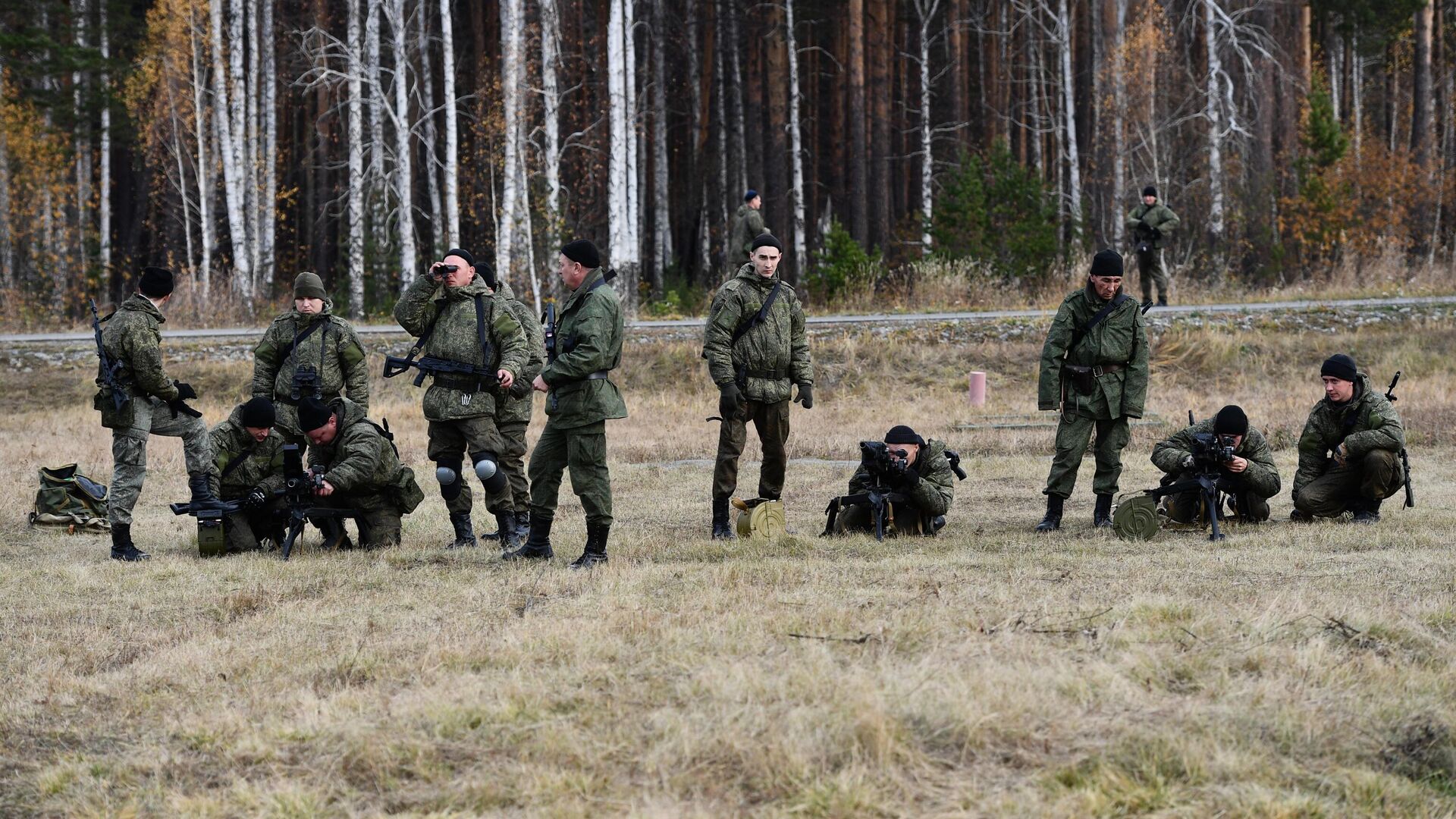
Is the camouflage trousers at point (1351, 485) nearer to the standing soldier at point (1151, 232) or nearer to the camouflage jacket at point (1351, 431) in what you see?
the camouflage jacket at point (1351, 431)

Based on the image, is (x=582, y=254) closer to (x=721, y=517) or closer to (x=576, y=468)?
(x=576, y=468)

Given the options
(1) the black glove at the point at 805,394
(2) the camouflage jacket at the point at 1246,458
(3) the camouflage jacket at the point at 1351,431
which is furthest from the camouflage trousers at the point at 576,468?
(3) the camouflage jacket at the point at 1351,431

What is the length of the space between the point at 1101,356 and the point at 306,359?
5.38 meters

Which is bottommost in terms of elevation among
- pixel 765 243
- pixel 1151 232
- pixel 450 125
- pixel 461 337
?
pixel 461 337

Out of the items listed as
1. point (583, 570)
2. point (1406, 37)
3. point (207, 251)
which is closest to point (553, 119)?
point (207, 251)

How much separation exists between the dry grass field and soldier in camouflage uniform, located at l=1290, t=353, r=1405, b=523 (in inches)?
12.7

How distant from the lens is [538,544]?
8938 millimetres

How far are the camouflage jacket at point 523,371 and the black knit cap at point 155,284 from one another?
218 cm

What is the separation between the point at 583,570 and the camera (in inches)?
331

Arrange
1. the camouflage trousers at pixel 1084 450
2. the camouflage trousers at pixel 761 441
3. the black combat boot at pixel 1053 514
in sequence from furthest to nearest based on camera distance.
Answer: the black combat boot at pixel 1053 514 → the camouflage trousers at pixel 1084 450 → the camouflage trousers at pixel 761 441

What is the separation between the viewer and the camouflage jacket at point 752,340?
9.70 metres

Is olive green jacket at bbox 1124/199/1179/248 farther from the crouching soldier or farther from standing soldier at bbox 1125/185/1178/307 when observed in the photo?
the crouching soldier

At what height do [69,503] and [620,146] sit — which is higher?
[620,146]

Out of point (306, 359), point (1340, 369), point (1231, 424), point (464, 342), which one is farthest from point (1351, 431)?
point (306, 359)
